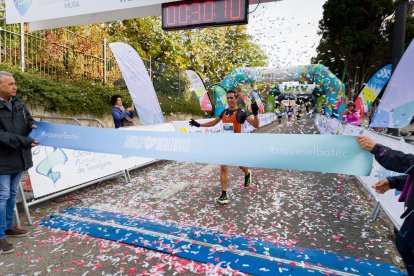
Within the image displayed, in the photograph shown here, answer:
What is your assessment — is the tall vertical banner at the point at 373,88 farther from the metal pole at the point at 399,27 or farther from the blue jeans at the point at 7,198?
the blue jeans at the point at 7,198

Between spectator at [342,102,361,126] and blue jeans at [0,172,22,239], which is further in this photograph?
spectator at [342,102,361,126]

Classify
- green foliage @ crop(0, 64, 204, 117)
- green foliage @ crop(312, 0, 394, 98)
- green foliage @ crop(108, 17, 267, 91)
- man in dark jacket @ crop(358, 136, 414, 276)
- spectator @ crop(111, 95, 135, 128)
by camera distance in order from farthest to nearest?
green foliage @ crop(312, 0, 394, 98)
green foliage @ crop(108, 17, 267, 91)
green foliage @ crop(0, 64, 204, 117)
spectator @ crop(111, 95, 135, 128)
man in dark jacket @ crop(358, 136, 414, 276)

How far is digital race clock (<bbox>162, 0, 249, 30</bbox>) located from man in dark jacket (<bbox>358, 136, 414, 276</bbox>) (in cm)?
462

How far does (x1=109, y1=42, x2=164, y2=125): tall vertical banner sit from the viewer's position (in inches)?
331

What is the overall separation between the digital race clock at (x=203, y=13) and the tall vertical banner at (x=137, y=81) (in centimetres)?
217

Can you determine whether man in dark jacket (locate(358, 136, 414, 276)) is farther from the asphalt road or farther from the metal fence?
the metal fence

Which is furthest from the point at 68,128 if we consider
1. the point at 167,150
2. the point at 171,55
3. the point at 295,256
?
the point at 171,55

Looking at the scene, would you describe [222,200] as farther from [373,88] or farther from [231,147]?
[373,88]

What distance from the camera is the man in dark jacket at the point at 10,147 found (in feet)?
11.2

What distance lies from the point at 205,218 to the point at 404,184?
2.92 metres

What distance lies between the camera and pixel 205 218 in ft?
14.9

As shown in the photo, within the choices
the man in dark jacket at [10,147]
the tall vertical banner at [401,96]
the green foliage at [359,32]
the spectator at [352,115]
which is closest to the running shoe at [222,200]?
the tall vertical banner at [401,96]

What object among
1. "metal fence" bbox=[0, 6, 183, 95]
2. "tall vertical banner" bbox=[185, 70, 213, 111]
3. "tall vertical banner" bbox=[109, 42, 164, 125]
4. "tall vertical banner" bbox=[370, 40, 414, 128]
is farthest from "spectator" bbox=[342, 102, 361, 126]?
"metal fence" bbox=[0, 6, 183, 95]

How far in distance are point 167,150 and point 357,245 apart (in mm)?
2859
